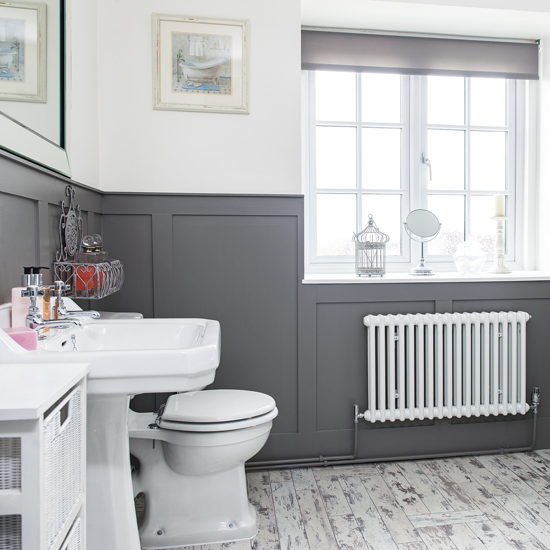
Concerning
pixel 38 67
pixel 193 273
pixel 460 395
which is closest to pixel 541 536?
pixel 460 395

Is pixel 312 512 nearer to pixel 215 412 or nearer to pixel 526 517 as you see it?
pixel 215 412

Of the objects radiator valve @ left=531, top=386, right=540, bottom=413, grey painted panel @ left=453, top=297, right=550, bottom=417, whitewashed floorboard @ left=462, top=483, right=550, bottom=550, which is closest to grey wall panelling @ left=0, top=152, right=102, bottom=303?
whitewashed floorboard @ left=462, top=483, right=550, bottom=550

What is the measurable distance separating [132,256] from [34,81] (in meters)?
0.84

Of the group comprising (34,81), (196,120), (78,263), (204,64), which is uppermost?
(204,64)

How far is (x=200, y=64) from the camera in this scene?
2.01m

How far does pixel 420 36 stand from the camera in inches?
93.4

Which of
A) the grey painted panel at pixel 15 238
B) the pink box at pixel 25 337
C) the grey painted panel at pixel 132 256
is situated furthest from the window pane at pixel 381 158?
the pink box at pixel 25 337

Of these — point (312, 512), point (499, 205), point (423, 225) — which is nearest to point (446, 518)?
point (312, 512)

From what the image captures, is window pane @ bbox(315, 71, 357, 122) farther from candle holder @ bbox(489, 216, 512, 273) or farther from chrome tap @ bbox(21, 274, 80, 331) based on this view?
chrome tap @ bbox(21, 274, 80, 331)

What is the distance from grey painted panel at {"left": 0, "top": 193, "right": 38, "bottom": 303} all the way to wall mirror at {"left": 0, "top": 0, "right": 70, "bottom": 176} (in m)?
0.14

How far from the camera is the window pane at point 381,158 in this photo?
8.20 feet

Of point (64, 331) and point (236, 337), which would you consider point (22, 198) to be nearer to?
point (64, 331)

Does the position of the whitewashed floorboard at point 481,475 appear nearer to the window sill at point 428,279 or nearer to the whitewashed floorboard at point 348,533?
the whitewashed floorboard at point 348,533

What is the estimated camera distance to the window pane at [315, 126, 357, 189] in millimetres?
2463
